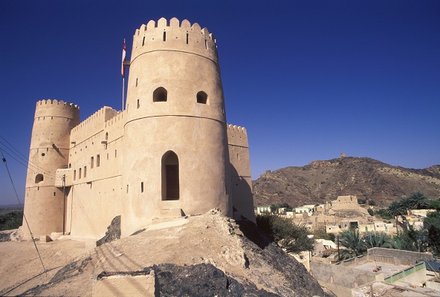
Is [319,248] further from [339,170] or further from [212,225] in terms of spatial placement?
[339,170]

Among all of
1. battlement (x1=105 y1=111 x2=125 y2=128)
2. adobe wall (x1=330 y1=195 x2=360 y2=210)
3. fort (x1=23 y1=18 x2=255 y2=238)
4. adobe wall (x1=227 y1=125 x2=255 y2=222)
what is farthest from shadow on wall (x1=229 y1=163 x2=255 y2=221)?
adobe wall (x1=330 y1=195 x2=360 y2=210)

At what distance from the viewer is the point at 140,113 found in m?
12.0

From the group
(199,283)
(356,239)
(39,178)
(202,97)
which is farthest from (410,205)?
(199,283)

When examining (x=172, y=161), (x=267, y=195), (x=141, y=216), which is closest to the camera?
(x=141, y=216)

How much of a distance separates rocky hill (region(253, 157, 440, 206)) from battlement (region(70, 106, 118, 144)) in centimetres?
5599

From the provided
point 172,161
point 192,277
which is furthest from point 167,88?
point 192,277

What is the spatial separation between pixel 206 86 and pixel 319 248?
2218cm

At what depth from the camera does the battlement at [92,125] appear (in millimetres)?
18672

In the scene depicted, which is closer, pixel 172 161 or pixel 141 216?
pixel 141 216

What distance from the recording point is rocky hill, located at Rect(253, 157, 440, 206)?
74.4 meters

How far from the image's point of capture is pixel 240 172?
70.7ft

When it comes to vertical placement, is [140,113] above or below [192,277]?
above

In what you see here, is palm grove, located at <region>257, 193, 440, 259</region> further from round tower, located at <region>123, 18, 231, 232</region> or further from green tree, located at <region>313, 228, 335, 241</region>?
green tree, located at <region>313, 228, 335, 241</region>

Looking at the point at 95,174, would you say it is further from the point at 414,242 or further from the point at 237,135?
the point at 414,242
